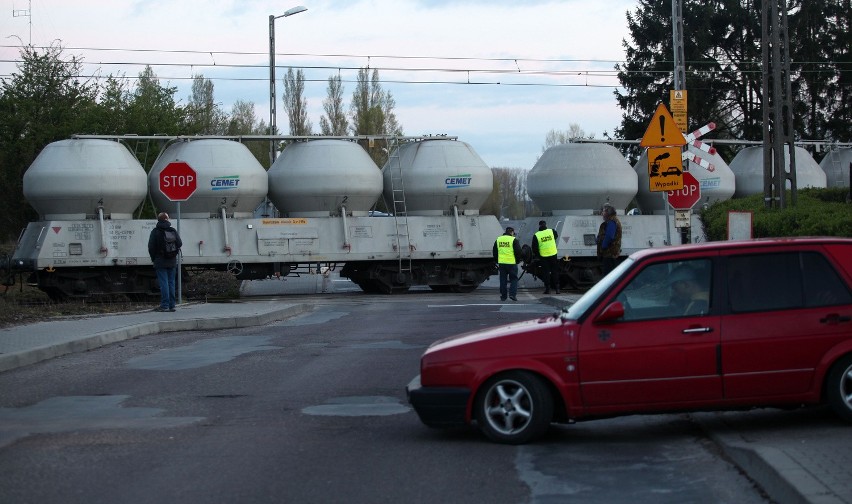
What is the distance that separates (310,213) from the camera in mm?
29531

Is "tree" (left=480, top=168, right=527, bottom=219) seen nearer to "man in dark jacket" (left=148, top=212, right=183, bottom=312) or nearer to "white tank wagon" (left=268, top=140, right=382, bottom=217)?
"white tank wagon" (left=268, top=140, right=382, bottom=217)

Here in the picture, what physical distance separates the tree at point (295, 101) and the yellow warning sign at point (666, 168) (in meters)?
58.7

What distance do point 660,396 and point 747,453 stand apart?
94 centimetres

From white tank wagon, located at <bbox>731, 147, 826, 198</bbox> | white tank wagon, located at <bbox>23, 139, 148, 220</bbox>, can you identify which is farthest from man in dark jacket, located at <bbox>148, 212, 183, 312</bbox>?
white tank wagon, located at <bbox>731, 147, 826, 198</bbox>

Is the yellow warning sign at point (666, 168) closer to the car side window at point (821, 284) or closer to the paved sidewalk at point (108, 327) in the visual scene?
the paved sidewalk at point (108, 327)

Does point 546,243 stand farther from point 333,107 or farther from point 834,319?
point 333,107

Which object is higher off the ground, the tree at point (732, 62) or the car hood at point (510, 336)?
the tree at point (732, 62)

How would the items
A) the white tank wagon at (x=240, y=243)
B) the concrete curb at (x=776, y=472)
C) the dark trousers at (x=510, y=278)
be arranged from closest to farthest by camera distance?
1. the concrete curb at (x=776, y=472)
2. the dark trousers at (x=510, y=278)
3. the white tank wagon at (x=240, y=243)

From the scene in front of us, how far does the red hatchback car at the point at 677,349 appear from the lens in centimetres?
737

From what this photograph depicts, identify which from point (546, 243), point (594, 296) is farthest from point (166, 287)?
point (594, 296)

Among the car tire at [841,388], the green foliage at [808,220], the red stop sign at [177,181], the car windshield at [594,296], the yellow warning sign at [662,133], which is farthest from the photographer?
the red stop sign at [177,181]

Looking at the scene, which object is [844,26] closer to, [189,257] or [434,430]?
[189,257]

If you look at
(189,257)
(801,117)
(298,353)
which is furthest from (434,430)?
(801,117)

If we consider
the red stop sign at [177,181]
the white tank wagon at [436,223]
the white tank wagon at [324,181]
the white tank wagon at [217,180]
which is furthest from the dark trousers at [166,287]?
the white tank wagon at [436,223]
